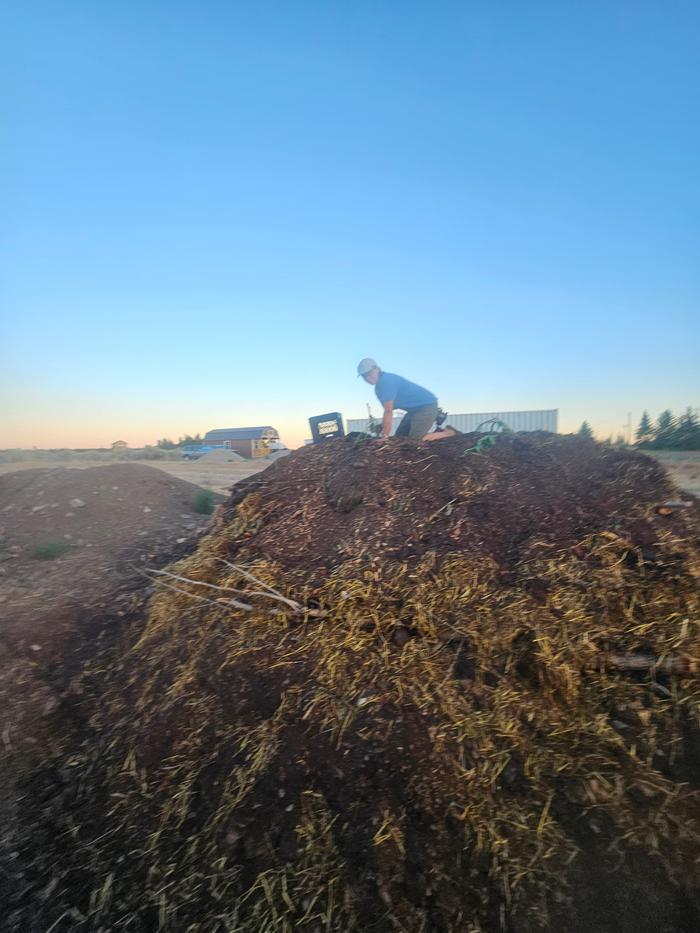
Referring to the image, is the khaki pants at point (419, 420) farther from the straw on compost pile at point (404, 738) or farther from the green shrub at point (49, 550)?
the green shrub at point (49, 550)

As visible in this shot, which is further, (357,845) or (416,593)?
(416,593)

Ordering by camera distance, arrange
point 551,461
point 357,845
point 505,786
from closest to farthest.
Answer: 1. point 357,845
2. point 505,786
3. point 551,461

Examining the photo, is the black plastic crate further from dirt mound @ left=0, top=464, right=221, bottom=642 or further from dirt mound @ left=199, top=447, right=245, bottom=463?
dirt mound @ left=199, top=447, right=245, bottom=463

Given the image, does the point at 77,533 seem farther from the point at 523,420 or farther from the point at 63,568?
the point at 523,420

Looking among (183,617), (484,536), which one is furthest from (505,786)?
(183,617)

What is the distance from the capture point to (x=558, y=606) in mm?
2824

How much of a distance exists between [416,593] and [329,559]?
0.69 meters

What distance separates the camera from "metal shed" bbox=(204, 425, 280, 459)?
1158 inches

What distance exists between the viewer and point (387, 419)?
543cm

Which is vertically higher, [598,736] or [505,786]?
[598,736]

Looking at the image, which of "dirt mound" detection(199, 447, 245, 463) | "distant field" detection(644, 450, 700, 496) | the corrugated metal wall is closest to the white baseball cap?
"distant field" detection(644, 450, 700, 496)

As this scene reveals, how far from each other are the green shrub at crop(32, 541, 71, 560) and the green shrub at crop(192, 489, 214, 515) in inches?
64.0

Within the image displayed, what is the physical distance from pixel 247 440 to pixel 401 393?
25676mm

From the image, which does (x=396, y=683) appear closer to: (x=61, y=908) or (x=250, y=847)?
(x=250, y=847)
